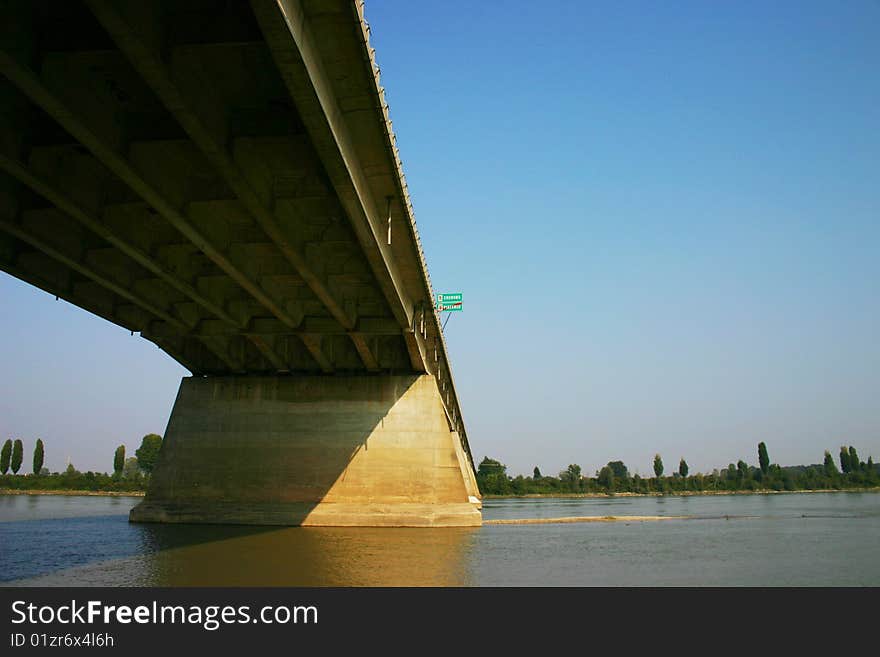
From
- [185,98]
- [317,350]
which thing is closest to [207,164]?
[185,98]

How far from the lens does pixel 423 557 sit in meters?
19.9

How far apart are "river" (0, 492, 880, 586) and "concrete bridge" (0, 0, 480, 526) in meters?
3.51

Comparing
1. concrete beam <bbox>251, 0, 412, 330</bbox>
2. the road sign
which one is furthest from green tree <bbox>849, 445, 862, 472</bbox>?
concrete beam <bbox>251, 0, 412, 330</bbox>

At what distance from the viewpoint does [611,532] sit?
32.7 meters

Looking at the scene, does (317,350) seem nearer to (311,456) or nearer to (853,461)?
(311,456)

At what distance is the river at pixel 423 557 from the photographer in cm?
1546

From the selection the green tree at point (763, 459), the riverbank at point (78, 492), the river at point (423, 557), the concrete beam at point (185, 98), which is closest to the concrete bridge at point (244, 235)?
the concrete beam at point (185, 98)

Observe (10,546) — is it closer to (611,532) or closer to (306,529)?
(306,529)

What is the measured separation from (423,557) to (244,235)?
37.1ft

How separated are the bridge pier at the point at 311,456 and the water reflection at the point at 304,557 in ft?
7.20

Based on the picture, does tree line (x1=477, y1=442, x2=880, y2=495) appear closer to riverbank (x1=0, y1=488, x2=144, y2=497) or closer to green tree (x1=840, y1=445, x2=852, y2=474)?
green tree (x1=840, y1=445, x2=852, y2=474)

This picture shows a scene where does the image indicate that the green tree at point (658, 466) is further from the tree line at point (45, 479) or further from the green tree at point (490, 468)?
the tree line at point (45, 479)
